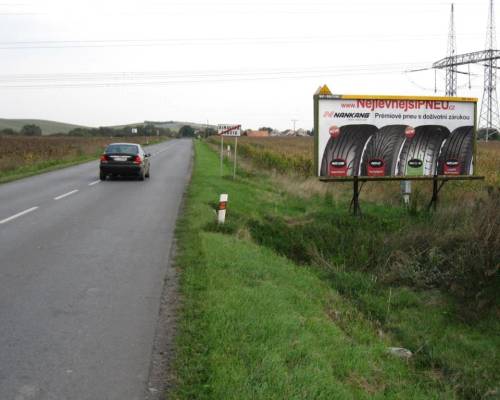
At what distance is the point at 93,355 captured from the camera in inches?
204

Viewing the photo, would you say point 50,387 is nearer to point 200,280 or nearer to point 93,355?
point 93,355

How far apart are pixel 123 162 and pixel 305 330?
1830cm

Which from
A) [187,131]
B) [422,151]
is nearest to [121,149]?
[422,151]

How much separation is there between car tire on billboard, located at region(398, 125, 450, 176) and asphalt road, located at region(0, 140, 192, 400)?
5.66 m

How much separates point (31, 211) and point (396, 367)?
10.8m

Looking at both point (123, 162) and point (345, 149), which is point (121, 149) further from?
point (345, 149)

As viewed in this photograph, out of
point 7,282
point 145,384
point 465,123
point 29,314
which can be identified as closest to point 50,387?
point 145,384

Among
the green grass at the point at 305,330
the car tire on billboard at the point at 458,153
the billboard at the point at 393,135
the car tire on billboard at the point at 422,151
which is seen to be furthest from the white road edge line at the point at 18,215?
the car tire on billboard at the point at 458,153

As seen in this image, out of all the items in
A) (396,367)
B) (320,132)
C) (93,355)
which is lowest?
(396,367)

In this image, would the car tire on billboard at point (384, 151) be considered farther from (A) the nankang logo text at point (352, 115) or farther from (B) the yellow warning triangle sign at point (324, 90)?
(B) the yellow warning triangle sign at point (324, 90)

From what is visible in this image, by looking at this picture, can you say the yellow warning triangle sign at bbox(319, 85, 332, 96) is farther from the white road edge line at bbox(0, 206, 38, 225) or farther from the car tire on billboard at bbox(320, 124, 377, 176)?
the white road edge line at bbox(0, 206, 38, 225)

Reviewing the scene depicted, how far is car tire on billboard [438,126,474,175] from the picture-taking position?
15320 mm

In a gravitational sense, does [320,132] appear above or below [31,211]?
above

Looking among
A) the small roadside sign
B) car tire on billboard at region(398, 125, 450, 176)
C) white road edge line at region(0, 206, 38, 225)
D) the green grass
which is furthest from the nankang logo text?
the small roadside sign
